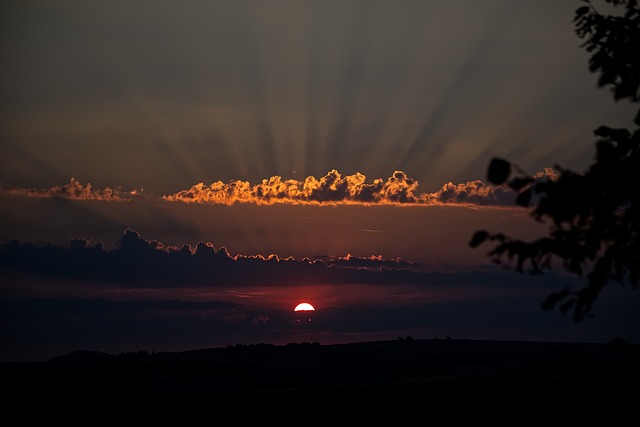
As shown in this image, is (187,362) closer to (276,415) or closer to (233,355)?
(233,355)

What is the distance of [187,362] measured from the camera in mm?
126375

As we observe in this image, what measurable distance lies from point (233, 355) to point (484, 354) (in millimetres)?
45058

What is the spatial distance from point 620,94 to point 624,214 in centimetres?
269

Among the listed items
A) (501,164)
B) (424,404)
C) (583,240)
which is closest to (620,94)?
(583,240)

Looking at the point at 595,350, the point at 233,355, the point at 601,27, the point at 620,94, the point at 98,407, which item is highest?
the point at 233,355

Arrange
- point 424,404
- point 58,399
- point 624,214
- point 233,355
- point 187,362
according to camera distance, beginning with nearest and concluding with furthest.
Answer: point 624,214 < point 424,404 < point 58,399 < point 187,362 < point 233,355

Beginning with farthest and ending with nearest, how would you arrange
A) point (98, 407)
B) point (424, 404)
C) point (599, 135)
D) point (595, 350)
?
point (595, 350), point (98, 407), point (424, 404), point (599, 135)

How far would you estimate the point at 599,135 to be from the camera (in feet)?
59.7

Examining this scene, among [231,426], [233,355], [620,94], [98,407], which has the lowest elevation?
[231,426]

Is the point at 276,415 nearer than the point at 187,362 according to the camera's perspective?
Yes

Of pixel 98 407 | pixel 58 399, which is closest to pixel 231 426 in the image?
pixel 98 407

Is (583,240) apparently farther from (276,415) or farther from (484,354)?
(484,354)

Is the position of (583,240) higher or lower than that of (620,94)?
lower

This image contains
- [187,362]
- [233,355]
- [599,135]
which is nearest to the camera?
[599,135]
